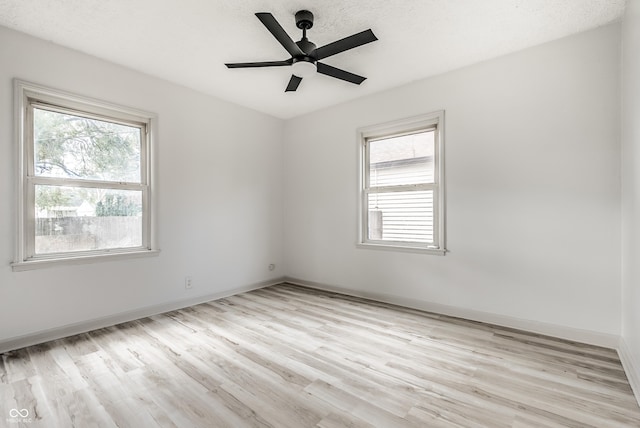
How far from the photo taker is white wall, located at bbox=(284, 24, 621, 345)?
2.54 m

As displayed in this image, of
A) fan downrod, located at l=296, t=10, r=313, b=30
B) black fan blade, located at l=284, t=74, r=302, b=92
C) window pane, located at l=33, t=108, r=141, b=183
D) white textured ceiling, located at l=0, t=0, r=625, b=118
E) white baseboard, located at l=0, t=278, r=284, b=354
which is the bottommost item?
white baseboard, located at l=0, t=278, r=284, b=354

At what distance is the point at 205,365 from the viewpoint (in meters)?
2.28

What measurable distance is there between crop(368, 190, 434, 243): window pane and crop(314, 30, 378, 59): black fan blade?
191cm

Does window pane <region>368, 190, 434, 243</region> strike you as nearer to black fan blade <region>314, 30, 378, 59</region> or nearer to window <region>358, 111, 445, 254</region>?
window <region>358, 111, 445, 254</region>

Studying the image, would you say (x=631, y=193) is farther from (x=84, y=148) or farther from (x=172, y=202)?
(x=84, y=148)

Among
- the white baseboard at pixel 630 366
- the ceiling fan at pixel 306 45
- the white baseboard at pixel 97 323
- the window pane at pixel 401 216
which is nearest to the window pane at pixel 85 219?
the white baseboard at pixel 97 323

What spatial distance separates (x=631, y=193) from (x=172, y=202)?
13.7 feet

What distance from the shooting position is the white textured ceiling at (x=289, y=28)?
89.8 inches

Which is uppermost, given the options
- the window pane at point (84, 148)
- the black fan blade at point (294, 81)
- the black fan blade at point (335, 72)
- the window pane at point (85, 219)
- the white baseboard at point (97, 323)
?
the black fan blade at point (294, 81)

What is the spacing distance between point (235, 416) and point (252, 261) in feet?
9.42

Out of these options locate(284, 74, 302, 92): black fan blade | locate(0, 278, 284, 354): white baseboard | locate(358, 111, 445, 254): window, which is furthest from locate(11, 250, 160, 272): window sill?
locate(358, 111, 445, 254): window

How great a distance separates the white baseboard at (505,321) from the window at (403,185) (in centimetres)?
63

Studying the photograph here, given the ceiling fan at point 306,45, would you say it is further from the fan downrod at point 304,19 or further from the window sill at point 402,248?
the window sill at point 402,248

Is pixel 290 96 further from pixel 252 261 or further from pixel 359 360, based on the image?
pixel 359 360
